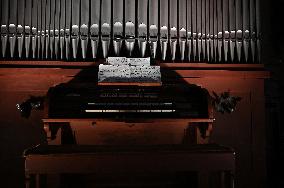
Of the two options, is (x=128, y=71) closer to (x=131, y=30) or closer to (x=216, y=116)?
(x=131, y=30)

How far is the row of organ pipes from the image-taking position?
13.5ft

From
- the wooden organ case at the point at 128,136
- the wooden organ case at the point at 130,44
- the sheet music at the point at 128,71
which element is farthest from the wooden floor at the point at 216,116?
the sheet music at the point at 128,71

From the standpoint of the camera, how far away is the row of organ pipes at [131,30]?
13.5 ft

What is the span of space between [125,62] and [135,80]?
0.27 meters

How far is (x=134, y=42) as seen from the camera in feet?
13.7

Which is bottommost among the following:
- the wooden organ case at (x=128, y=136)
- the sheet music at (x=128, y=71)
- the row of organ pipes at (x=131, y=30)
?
the wooden organ case at (x=128, y=136)

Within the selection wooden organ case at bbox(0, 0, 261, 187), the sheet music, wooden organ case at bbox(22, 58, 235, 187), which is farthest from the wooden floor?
the sheet music

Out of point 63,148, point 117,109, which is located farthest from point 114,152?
point 117,109

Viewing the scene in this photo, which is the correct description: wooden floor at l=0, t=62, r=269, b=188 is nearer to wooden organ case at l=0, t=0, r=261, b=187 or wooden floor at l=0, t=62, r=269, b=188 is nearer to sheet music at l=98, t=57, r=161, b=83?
wooden organ case at l=0, t=0, r=261, b=187

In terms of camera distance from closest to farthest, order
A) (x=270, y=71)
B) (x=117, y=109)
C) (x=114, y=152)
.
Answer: (x=114, y=152), (x=117, y=109), (x=270, y=71)

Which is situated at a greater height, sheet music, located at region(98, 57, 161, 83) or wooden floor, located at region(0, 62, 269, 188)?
sheet music, located at region(98, 57, 161, 83)

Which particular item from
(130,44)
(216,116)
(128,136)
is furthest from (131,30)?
(216,116)

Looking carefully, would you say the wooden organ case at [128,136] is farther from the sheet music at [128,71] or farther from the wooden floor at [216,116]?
the wooden floor at [216,116]

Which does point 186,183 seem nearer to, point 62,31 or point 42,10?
point 62,31
